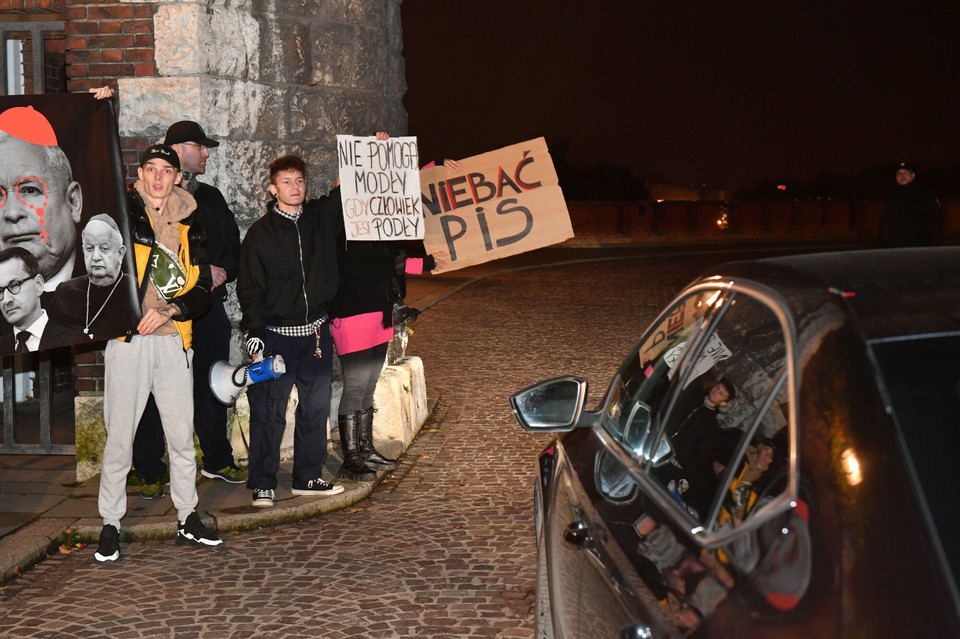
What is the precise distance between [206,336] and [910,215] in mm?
7226

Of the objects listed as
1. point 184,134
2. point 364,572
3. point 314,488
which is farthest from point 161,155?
point 364,572

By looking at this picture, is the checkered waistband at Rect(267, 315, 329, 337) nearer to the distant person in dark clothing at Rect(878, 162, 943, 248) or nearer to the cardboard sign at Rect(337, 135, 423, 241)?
the cardboard sign at Rect(337, 135, 423, 241)

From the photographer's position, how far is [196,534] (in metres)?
5.96

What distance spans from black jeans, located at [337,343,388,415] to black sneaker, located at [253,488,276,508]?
0.85 meters

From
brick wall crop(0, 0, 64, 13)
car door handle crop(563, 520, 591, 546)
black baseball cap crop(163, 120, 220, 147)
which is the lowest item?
car door handle crop(563, 520, 591, 546)

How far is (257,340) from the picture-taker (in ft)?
20.8

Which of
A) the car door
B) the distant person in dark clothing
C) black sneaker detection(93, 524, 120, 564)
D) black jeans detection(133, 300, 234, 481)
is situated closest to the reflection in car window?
the car door

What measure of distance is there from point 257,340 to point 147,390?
0.78 meters

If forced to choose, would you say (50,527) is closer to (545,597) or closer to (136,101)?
(136,101)

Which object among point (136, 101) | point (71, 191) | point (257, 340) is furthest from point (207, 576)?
point (136, 101)

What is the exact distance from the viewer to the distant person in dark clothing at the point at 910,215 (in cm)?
1137

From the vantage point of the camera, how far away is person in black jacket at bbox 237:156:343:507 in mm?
6473

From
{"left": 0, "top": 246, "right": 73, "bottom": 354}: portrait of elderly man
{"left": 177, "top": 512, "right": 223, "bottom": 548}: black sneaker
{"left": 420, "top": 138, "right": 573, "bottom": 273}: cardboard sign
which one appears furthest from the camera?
{"left": 420, "top": 138, "right": 573, "bottom": 273}: cardboard sign

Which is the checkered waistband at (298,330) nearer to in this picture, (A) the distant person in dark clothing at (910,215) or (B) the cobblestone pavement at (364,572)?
(B) the cobblestone pavement at (364,572)
